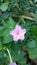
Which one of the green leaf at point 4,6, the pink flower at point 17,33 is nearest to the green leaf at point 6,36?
the pink flower at point 17,33

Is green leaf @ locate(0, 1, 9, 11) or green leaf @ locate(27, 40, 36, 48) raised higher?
green leaf @ locate(0, 1, 9, 11)

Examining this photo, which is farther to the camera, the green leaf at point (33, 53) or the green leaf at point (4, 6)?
the green leaf at point (4, 6)

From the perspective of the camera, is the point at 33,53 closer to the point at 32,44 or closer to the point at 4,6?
the point at 32,44

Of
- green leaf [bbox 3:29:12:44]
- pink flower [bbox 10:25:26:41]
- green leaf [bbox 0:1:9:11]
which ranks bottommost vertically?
green leaf [bbox 3:29:12:44]

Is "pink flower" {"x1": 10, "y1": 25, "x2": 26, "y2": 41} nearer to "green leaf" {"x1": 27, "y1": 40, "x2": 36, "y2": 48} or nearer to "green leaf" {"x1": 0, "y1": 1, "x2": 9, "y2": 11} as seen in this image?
"green leaf" {"x1": 27, "y1": 40, "x2": 36, "y2": 48}

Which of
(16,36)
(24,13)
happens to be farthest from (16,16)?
(16,36)

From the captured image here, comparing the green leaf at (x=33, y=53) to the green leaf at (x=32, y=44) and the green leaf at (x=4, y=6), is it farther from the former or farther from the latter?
the green leaf at (x=4, y=6)

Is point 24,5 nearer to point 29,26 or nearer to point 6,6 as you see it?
point 6,6

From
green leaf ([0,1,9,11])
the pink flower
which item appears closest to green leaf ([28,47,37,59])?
the pink flower

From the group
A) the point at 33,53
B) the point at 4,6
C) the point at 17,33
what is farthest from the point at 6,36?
the point at 4,6
